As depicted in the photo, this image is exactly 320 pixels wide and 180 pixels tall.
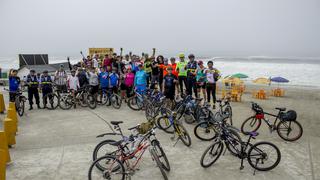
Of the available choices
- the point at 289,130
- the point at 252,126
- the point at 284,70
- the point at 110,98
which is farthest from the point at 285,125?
the point at 284,70

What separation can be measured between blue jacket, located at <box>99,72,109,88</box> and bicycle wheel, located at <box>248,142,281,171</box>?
7.96 metres

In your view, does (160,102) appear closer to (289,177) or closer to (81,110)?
(81,110)

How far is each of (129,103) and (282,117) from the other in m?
6.24

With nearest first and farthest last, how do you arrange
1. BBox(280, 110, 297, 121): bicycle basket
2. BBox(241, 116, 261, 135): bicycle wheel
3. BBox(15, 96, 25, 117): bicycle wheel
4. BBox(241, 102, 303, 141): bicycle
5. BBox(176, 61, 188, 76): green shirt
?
BBox(280, 110, 297, 121): bicycle basket < BBox(241, 102, 303, 141): bicycle < BBox(241, 116, 261, 135): bicycle wheel < BBox(15, 96, 25, 117): bicycle wheel < BBox(176, 61, 188, 76): green shirt

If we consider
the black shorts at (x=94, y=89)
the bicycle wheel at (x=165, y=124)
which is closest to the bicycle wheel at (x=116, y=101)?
the black shorts at (x=94, y=89)

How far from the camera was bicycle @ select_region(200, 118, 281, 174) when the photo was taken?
576 centimetres

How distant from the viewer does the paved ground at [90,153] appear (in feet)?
18.6

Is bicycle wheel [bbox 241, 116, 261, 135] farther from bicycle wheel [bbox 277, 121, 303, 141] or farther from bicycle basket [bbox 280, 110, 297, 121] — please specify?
bicycle basket [bbox 280, 110, 297, 121]

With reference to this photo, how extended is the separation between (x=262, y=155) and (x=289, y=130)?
2.52 metres

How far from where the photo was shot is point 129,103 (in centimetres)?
1147

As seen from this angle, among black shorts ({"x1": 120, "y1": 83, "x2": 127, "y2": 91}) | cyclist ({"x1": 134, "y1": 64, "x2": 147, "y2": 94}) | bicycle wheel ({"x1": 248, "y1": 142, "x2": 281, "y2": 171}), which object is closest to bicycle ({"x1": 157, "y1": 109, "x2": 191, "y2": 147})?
bicycle wheel ({"x1": 248, "y1": 142, "x2": 281, "y2": 171})

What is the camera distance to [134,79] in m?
12.1

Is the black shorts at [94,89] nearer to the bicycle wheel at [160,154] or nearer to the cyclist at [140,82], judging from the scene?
the cyclist at [140,82]

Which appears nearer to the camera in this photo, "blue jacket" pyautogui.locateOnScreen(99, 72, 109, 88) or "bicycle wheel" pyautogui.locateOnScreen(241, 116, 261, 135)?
"bicycle wheel" pyautogui.locateOnScreen(241, 116, 261, 135)
